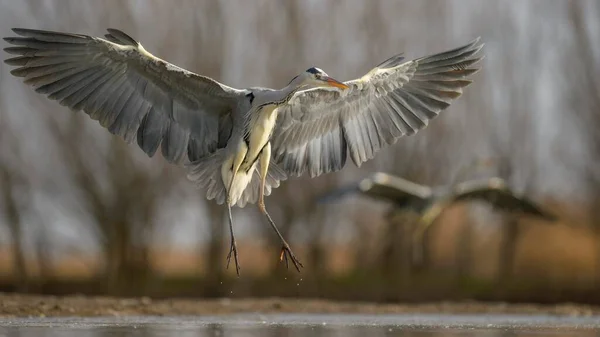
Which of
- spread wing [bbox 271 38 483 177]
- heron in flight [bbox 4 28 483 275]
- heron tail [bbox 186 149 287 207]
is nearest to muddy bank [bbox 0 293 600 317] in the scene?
heron tail [bbox 186 149 287 207]

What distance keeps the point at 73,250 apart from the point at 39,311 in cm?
1327

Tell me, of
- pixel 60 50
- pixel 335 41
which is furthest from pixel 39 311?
pixel 335 41

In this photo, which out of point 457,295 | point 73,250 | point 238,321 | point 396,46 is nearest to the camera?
point 238,321

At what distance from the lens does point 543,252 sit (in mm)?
29141

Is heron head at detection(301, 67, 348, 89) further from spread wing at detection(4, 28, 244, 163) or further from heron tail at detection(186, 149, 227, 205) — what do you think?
heron tail at detection(186, 149, 227, 205)

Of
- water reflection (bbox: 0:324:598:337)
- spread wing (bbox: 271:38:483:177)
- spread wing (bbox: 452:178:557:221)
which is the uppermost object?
spread wing (bbox: 271:38:483:177)

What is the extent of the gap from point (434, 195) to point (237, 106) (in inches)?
381

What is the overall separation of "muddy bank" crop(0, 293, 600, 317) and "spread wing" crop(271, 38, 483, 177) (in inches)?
95.4

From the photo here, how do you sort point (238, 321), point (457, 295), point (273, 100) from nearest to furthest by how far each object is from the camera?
point (273, 100)
point (238, 321)
point (457, 295)

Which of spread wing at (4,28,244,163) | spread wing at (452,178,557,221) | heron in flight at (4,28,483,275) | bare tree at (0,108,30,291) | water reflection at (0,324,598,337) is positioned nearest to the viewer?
water reflection at (0,324,598,337)

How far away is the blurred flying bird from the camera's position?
792 inches

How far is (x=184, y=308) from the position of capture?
578 inches

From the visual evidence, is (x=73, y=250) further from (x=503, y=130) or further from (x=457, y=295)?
(x=503, y=130)

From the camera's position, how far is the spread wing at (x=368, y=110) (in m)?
12.4
